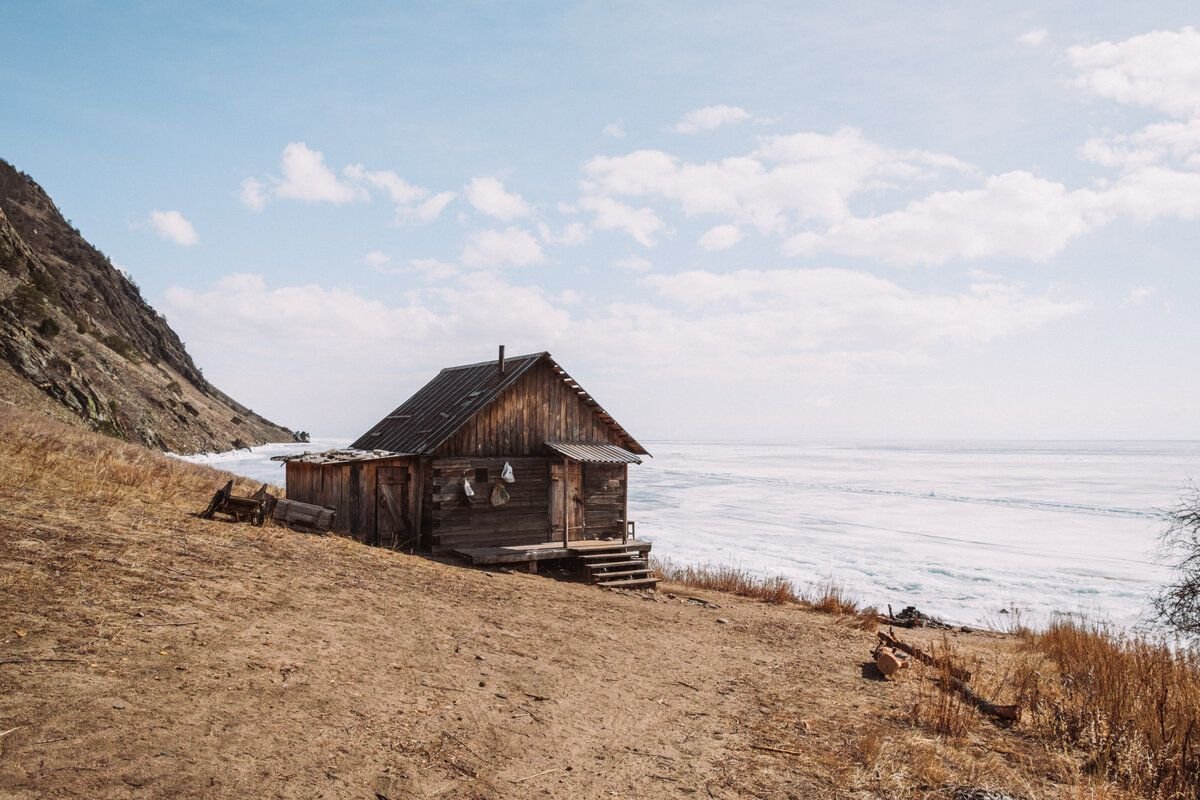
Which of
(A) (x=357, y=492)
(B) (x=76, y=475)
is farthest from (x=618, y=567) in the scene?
(B) (x=76, y=475)

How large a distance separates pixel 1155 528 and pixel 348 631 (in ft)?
155

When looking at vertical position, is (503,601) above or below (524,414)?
below

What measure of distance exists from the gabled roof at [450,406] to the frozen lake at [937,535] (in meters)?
12.1

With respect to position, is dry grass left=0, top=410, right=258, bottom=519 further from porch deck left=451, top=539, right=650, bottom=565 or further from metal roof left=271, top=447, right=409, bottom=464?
porch deck left=451, top=539, right=650, bottom=565

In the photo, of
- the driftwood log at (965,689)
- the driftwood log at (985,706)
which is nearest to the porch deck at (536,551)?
the driftwood log at (965,689)

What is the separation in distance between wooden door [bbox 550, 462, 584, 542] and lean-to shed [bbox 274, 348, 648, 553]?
0.10 ft

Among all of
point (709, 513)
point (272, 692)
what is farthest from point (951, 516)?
point (272, 692)

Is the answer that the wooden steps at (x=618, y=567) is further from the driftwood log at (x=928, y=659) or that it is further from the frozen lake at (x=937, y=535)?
the driftwood log at (x=928, y=659)

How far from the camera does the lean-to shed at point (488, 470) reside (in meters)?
21.0

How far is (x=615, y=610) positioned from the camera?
15.8m

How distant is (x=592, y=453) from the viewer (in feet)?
73.8

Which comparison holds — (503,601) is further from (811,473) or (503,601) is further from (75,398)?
(811,473)

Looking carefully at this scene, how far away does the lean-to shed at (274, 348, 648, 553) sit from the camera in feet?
68.9

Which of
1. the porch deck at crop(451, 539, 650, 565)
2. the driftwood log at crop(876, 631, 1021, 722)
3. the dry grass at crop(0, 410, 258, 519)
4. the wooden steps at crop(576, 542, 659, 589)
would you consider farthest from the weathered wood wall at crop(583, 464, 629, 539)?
the driftwood log at crop(876, 631, 1021, 722)
